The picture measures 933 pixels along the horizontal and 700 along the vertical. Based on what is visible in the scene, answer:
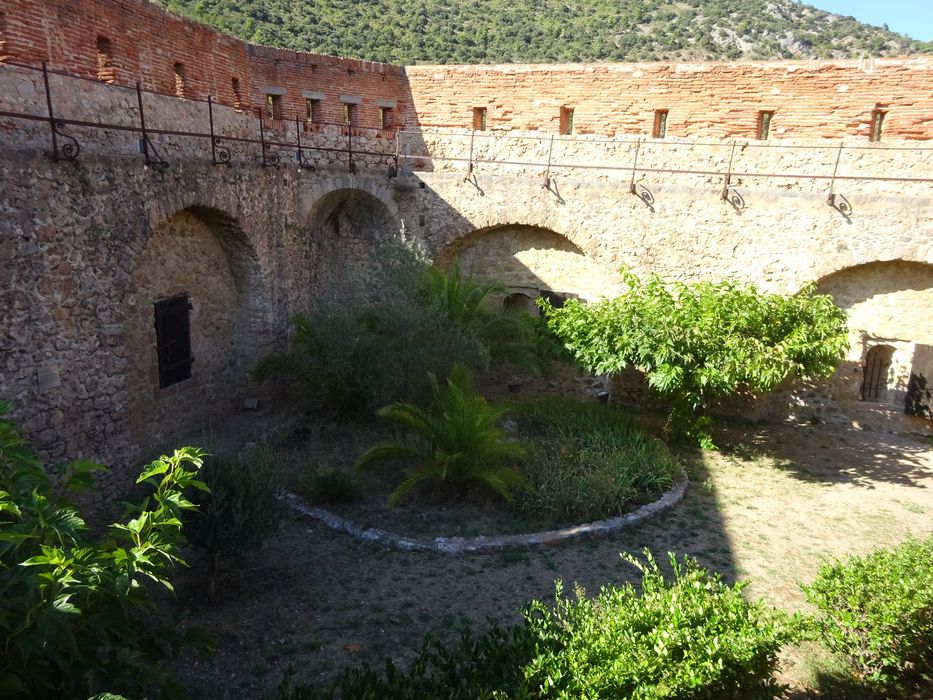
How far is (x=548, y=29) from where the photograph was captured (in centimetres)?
2781

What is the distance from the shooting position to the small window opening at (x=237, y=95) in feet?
36.5

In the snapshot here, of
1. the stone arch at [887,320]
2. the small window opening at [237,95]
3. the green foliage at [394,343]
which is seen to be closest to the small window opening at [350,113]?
the small window opening at [237,95]

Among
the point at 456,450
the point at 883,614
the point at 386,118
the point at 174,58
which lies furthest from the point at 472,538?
the point at 386,118

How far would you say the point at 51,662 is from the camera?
110 inches

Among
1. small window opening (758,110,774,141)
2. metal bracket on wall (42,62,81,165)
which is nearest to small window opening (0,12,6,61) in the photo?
metal bracket on wall (42,62,81,165)

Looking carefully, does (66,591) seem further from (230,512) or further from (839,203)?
(839,203)

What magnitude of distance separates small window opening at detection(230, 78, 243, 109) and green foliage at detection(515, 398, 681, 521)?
23.7 ft

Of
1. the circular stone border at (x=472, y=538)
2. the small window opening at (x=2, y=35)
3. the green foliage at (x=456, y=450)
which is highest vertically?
the small window opening at (x=2, y=35)

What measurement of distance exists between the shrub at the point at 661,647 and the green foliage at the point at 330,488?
3.67 meters

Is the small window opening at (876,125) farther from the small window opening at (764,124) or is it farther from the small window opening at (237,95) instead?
the small window opening at (237,95)

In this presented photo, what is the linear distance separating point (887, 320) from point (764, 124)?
4090mm

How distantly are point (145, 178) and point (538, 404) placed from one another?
627cm

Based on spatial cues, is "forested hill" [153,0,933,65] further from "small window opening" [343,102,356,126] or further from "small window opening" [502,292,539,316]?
"small window opening" [502,292,539,316]

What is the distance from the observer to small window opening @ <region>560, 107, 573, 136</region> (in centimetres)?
1246
